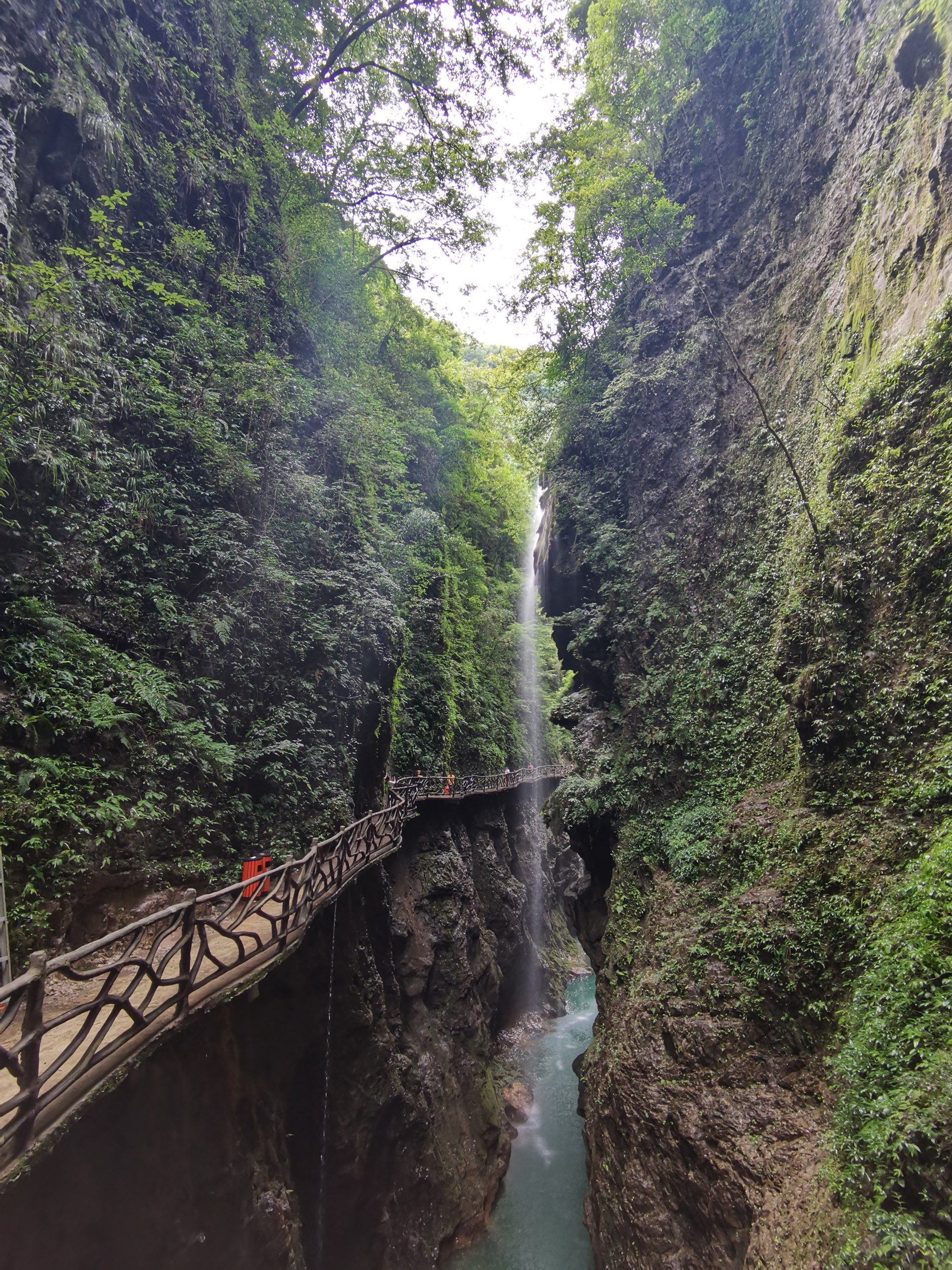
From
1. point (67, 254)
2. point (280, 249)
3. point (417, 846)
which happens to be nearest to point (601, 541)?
point (417, 846)

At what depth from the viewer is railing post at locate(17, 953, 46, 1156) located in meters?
2.62

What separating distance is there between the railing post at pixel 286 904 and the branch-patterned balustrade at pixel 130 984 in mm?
12

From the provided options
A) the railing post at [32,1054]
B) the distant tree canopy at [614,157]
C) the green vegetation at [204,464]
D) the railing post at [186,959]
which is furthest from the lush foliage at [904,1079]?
the distant tree canopy at [614,157]

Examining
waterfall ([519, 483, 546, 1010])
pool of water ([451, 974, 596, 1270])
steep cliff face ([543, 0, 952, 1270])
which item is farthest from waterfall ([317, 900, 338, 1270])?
waterfall ([519, 483, 546, 1010])

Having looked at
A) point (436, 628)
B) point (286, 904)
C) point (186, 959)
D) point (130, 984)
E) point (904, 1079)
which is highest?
point (436, 628)

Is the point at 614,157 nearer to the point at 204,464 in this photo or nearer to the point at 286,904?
the point at 204,464

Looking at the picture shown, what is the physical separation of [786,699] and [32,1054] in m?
8.59

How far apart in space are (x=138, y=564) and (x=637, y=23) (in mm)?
18092

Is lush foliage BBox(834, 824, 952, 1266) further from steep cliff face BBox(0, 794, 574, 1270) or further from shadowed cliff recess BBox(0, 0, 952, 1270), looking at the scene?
steep cliff face BBox(0, 794, 574, 1270)

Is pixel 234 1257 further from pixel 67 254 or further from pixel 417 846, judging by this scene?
pixel 67 254

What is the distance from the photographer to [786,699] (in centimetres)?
786

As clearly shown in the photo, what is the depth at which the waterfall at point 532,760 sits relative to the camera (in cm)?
2064

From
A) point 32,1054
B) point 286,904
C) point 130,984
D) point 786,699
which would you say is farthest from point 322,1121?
point 786,699

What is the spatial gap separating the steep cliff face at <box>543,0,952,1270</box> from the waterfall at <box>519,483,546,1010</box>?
9.33 m
